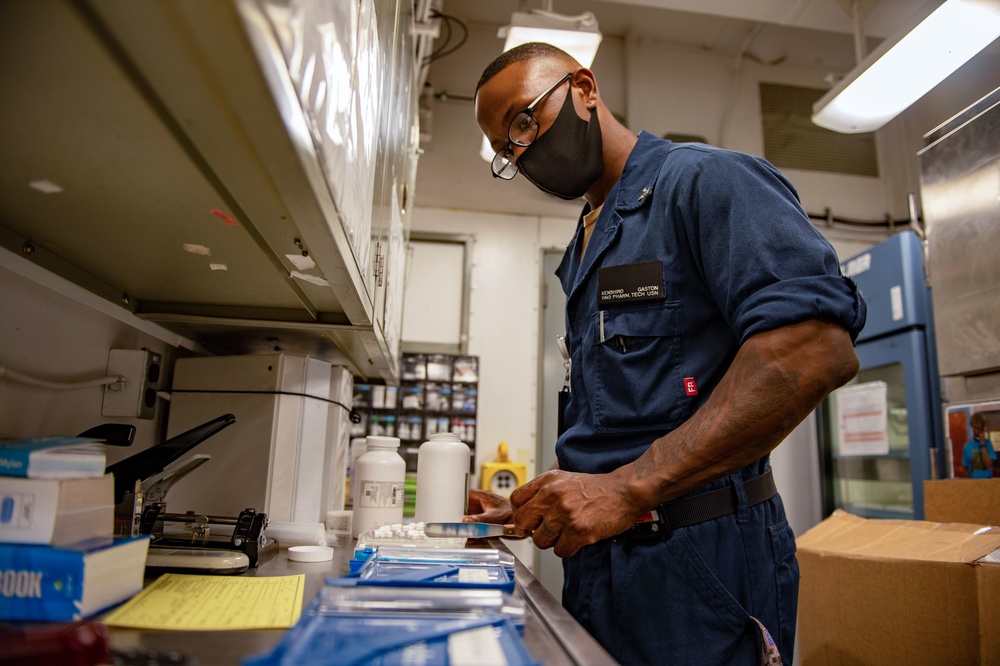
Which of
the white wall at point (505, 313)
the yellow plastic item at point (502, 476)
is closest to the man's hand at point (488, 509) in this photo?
the yellow plastic item at point (502, 476)

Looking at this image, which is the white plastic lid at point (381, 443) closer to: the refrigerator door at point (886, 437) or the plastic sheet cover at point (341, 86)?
the plastic sheet cover at point (341, 86)

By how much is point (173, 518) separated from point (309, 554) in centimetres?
27

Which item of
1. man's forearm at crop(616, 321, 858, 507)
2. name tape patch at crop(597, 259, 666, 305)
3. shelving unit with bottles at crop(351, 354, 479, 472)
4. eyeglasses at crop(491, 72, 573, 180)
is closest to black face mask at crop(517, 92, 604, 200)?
eyeglasses at crop(491, 72, 573, 180)

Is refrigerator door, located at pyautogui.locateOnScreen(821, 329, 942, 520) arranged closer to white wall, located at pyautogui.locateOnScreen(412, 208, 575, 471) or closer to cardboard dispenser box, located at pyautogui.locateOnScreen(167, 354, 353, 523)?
white wall, located at pyautogui.locateOnScreen(412, 208, 575, 471)

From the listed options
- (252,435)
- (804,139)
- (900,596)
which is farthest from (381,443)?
(804,139)

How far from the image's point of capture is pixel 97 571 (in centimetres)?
59

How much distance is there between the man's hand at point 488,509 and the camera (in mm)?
1460

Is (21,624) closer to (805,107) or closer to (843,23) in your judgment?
(843,23)

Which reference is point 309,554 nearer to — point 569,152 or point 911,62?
point 569,152

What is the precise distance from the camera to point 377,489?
143 cm

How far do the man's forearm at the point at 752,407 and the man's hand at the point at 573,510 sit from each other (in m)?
0.04

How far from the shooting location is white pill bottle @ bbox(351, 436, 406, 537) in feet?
4.67

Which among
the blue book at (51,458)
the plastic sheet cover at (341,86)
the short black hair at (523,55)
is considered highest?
the short black hair at (523,55)

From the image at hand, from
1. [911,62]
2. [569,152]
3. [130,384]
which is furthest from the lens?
[911,62]
